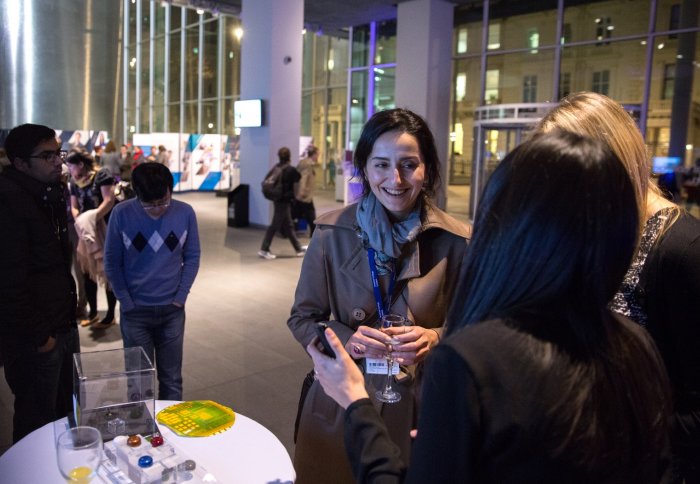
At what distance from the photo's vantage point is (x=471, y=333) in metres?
0.81

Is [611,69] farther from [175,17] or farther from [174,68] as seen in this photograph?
[174,68]

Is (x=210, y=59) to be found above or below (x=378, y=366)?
above

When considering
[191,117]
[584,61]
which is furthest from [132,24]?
[584,61]

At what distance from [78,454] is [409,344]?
0.94 m

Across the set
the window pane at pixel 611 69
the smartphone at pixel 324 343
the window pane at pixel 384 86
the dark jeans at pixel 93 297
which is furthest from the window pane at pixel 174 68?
the smartphone at pixel 324 343

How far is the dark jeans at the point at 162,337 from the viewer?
10.3 ft

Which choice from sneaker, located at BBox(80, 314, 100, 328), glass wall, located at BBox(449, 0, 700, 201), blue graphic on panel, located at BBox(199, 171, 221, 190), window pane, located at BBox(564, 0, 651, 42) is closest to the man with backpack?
sneaker, located at BBox(80, 314, 100, 328)

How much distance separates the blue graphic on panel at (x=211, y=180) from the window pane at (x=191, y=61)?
17.2 feet

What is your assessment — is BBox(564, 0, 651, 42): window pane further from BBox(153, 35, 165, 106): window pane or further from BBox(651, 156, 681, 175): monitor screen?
BBox(153, 35, 165, 106): window pane

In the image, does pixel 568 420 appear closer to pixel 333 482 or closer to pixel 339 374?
pixel 339 374

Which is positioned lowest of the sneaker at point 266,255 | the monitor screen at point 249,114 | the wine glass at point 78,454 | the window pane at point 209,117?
the sneaker at point 266,255

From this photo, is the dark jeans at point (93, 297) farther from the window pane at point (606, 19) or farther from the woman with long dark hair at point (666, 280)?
the window pane at point (606, 19)

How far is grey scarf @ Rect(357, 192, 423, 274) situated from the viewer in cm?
182

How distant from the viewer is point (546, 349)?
0.80 metres
